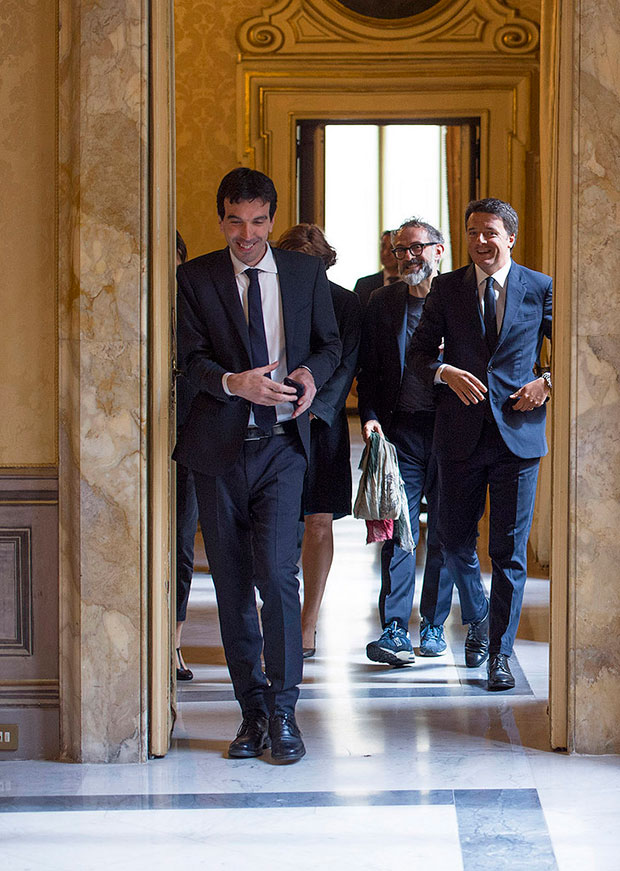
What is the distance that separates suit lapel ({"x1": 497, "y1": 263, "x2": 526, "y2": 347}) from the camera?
4375mm

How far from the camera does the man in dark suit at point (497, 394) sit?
4375mm

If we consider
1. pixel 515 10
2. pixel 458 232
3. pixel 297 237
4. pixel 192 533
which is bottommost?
pixel 192 533

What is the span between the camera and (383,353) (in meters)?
4.96

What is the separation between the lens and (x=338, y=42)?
28.6ft

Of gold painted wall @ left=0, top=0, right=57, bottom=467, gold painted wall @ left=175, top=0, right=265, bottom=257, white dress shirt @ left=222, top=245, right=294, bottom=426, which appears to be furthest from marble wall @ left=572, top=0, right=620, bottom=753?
gold painted wall @ left=175, top=0, right=265, bottom=257

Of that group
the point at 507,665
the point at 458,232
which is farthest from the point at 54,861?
the point at 458,232

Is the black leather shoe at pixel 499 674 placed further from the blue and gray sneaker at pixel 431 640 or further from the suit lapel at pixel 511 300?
the suit lapel at pixel 511 300

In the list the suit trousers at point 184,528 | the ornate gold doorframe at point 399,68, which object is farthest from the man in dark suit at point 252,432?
the ornate gold doorframe at point 399,68

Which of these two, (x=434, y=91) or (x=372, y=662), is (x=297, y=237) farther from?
(x=434, y=91)

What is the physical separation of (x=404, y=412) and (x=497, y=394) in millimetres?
660

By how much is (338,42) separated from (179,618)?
5.35 m

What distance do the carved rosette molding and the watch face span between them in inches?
1.8

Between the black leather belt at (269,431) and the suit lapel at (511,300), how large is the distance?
1018mm

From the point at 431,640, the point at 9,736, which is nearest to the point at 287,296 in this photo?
the point at 9,736
